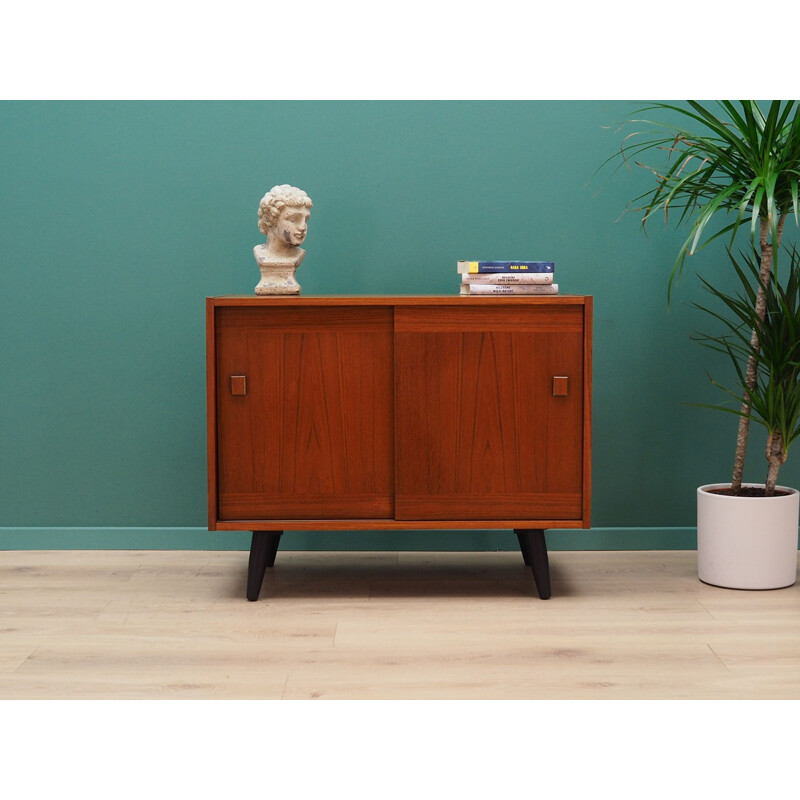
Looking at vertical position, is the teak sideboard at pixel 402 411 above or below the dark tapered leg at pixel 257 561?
above

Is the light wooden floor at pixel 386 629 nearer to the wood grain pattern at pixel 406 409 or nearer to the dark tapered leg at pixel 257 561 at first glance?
the dark tapered leg at pixel 257 561

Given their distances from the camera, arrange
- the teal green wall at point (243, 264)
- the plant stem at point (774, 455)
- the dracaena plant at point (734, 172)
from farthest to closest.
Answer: the teal green wall at point (243, 264), the plant stem at point (774, 455), the dracaena plant at point (734, 172)

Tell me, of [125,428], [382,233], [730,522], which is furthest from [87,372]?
[730,522]

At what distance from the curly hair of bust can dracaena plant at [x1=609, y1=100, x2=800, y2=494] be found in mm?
969

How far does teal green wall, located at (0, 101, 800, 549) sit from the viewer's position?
3.10 metres

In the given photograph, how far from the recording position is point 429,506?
2648mm

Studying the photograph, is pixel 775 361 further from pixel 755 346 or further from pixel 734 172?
pixel 734 172

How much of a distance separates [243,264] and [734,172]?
151 centimetres

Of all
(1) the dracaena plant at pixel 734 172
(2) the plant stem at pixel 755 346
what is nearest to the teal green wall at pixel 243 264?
(1) the dracaena plant at pixel 734 172

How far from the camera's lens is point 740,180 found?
2.69 metres

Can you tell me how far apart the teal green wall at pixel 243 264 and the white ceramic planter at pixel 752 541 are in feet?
1.28

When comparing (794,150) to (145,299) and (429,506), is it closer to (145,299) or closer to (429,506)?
(429,506)

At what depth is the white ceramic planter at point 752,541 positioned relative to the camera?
275 centimetres

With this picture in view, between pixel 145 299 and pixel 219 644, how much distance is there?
129 centimetres
